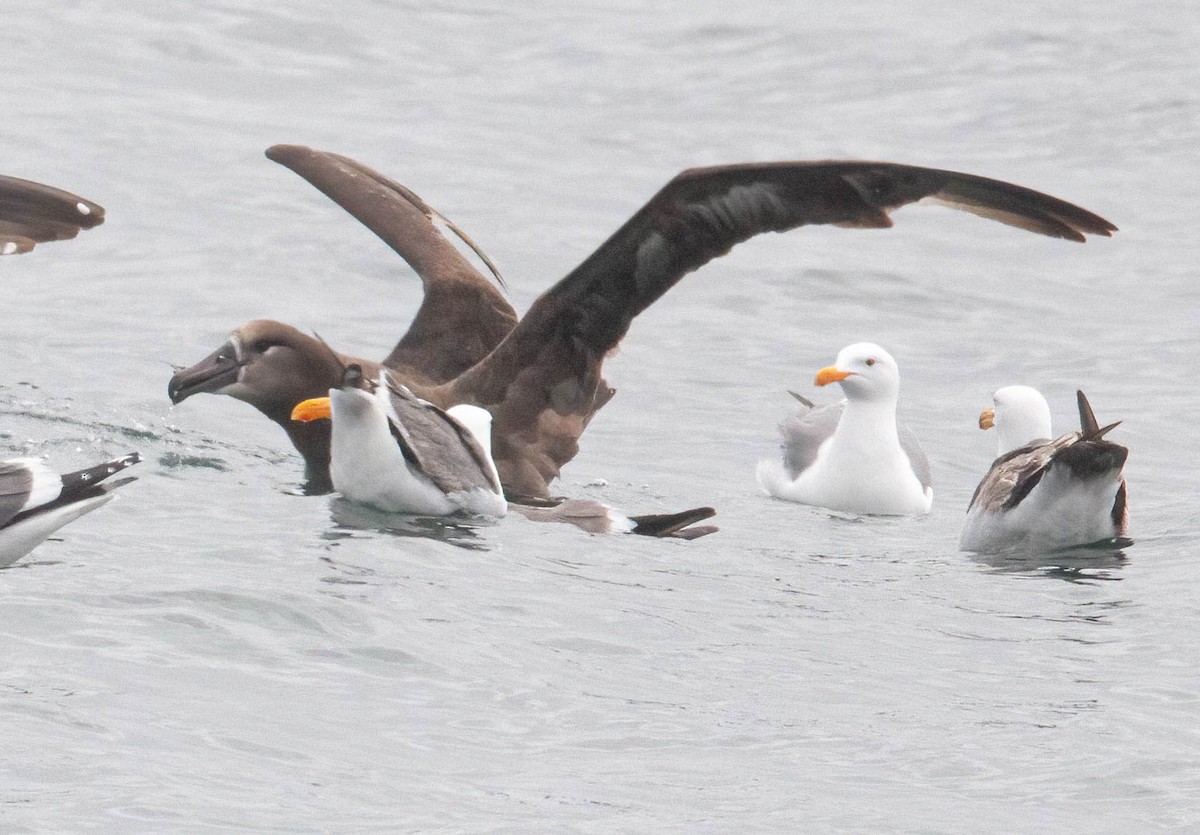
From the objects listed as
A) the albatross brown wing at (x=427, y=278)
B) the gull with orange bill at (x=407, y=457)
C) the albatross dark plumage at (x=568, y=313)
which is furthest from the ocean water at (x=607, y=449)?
the albatross brown wing at (x=427, y=278)

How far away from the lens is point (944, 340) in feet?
54.9

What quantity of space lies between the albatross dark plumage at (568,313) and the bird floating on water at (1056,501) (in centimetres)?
102

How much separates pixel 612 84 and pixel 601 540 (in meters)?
17.2

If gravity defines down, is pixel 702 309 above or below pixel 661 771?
above

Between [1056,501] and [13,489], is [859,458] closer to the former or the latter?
[1056,501]

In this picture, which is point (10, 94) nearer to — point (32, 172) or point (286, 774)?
point (32, 172)

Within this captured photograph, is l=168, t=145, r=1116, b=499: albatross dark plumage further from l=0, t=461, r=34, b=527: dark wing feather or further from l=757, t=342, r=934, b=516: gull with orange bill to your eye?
l=0, t=461, r=34, b=527: dark wing feather

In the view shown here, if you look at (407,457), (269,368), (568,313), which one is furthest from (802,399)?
(407,457)

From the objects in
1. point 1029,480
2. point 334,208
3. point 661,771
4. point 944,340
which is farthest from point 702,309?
point 661,771

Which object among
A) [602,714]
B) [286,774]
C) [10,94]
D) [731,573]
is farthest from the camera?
[10,94]

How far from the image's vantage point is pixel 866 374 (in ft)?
38.5

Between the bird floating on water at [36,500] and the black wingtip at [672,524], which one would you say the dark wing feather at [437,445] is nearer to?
the black wingtip at [672,524]

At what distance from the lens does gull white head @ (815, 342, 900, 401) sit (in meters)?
11.7

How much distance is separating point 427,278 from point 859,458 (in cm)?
263
